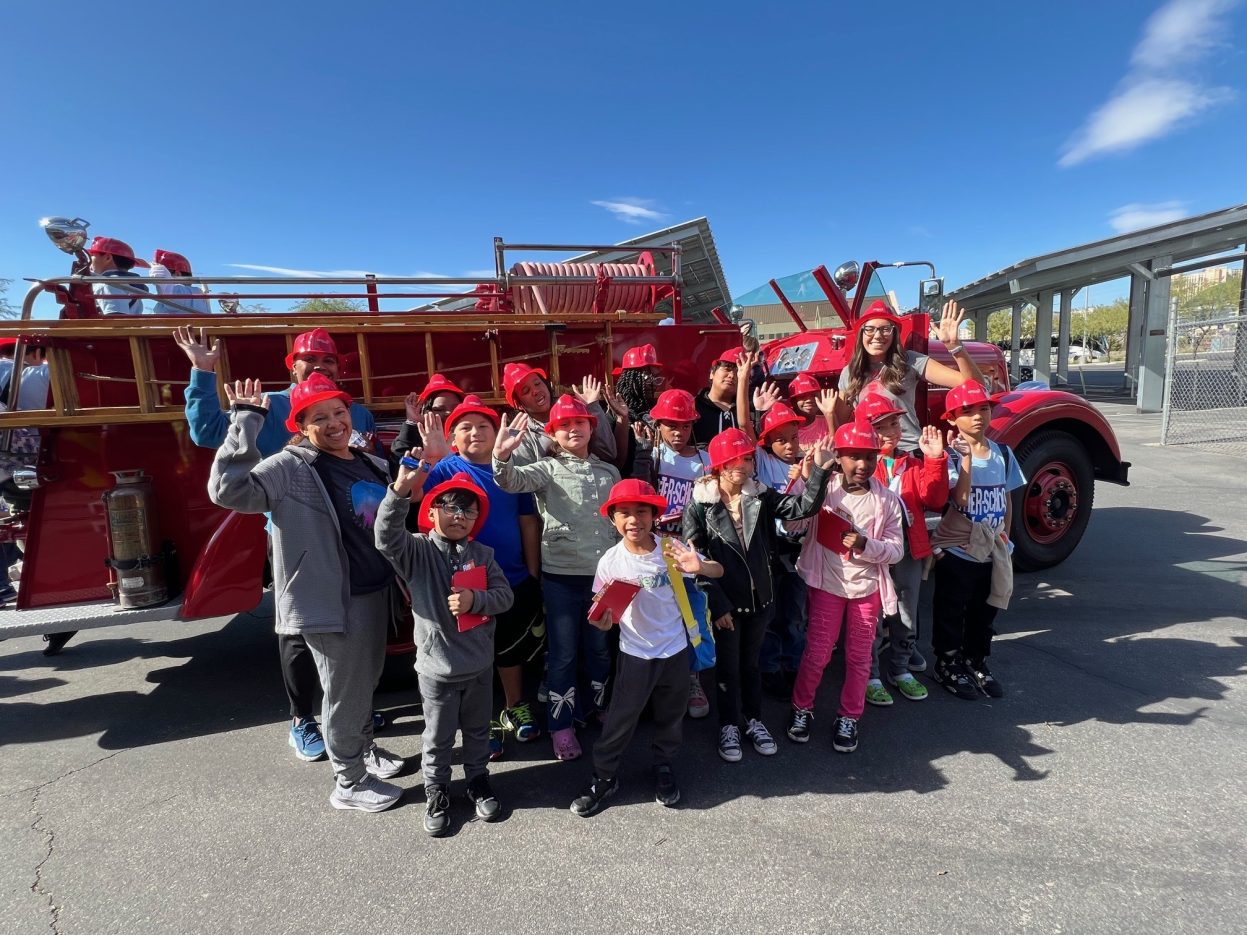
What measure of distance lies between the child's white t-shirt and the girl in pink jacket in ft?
2.66

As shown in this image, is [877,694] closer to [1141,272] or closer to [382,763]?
[382,763]

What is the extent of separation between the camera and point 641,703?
2426 millimetres

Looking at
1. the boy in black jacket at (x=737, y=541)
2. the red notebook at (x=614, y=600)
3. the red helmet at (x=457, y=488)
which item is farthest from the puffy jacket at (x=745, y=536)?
the red helmet at (x=457, y=488)

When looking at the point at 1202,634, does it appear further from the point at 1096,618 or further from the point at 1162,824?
the point at 1162,824

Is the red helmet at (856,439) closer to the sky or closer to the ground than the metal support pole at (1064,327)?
closer to the ground

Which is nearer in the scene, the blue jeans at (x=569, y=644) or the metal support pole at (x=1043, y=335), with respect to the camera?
the blue jeans at (x=569, y=644)

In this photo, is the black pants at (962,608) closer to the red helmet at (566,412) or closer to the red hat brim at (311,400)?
the red helmet at (566,412)

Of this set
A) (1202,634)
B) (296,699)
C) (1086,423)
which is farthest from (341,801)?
(1086,423)

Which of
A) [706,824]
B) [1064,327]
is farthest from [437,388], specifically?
[1064,327]

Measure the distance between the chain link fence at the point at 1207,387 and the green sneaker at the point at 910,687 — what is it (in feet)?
35.5

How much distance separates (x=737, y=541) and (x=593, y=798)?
1193mm

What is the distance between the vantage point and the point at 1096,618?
4.15 m

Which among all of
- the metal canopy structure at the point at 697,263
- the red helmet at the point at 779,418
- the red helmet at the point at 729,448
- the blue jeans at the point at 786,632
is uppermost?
the metal canopy structure at the point at 697,263

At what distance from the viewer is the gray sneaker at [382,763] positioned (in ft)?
9.14
